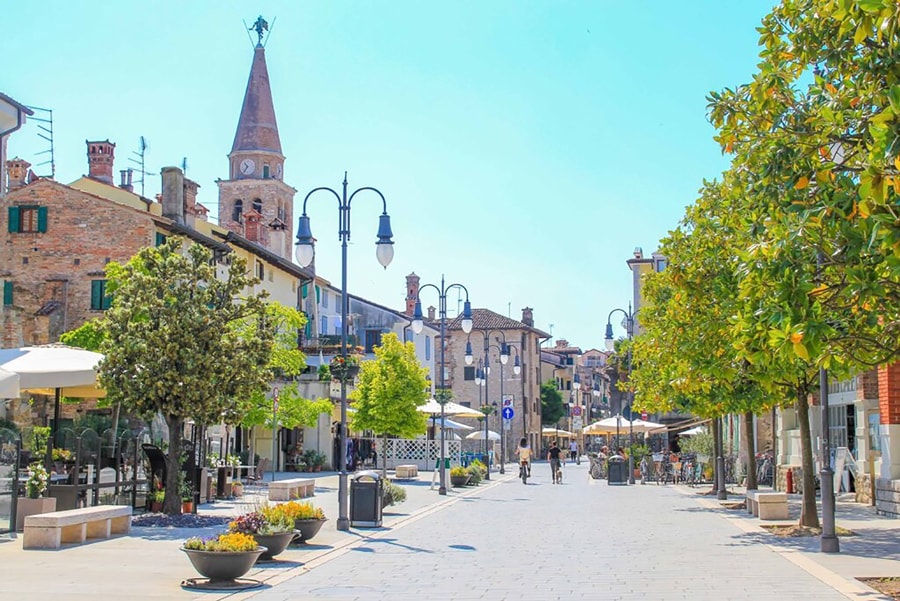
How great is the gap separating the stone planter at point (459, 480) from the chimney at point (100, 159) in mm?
22114

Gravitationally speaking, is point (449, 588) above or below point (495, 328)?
below

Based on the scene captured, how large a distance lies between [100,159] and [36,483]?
33.5 metres

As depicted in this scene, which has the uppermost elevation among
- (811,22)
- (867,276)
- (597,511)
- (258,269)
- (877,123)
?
(258,269)

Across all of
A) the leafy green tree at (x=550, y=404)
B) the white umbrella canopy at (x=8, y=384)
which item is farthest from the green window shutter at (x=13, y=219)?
the leafy green tree at (x=550, y=404)

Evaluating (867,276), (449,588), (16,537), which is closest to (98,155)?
(16,537)

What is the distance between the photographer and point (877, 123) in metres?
6.78

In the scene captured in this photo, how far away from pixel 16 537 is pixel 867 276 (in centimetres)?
1303

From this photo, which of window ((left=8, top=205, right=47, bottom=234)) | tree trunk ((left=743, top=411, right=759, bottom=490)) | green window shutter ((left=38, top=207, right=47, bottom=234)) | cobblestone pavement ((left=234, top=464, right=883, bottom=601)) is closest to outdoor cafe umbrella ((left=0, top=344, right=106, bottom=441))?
cobblestone pavement ((left=234, top=464, right=883, bottom=601))

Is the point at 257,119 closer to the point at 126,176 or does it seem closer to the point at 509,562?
the point at 126,176

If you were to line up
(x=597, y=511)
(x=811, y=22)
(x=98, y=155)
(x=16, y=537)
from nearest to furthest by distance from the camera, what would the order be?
(x=811, y=22) → (x=16, y=537) → (x=597, y=511) → (x=98, y=155)

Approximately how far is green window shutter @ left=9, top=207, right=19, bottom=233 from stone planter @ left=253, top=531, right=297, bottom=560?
29.0 metres

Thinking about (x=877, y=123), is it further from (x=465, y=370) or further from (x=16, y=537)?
(x=465, y=370)

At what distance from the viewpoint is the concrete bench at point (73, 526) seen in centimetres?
1497

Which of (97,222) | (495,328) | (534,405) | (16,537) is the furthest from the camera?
(534,405)
